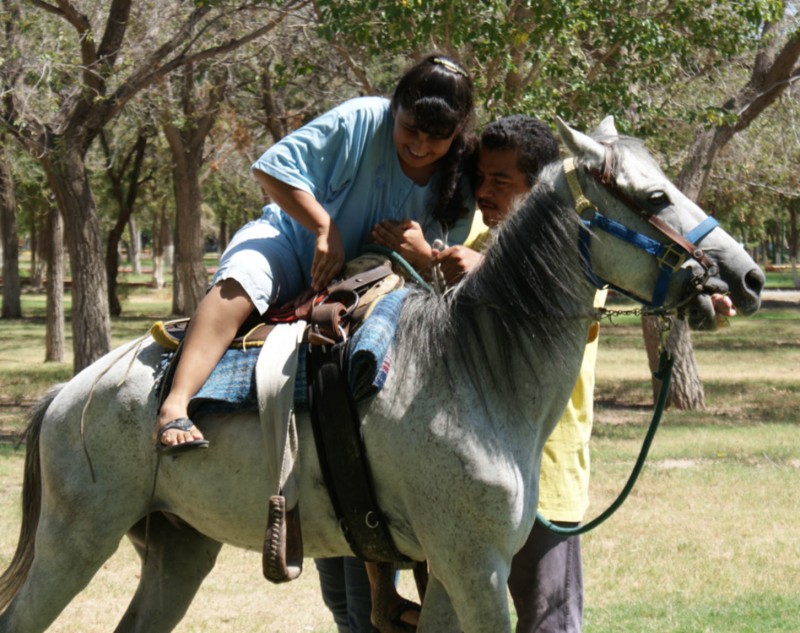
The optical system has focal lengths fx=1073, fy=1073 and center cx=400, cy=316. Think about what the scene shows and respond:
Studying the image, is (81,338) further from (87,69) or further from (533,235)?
(533,235)

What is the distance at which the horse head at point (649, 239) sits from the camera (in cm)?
306

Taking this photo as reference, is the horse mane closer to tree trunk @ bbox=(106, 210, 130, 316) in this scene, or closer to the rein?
the rein

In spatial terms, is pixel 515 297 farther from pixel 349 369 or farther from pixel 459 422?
pixel 349 369

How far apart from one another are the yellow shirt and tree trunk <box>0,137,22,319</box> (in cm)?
1532

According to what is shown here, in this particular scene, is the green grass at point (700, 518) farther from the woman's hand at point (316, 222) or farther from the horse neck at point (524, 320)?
the woman's hand at point (316, 222)

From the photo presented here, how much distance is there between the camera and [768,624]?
18.5 feet

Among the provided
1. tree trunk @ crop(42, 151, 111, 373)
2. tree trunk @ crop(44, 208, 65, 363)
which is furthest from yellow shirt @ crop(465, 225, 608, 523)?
tree trunk @ crop(44, 208, 65, 363)

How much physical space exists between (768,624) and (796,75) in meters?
8.91

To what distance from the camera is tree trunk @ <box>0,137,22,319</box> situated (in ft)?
73.9

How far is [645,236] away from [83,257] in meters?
10.7

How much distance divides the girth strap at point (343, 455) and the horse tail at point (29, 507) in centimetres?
111

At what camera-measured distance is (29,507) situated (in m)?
3.94

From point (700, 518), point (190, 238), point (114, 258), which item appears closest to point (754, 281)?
point (700, 518)

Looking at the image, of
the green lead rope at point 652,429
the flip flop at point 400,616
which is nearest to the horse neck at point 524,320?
the green lead rope at point 652,429
